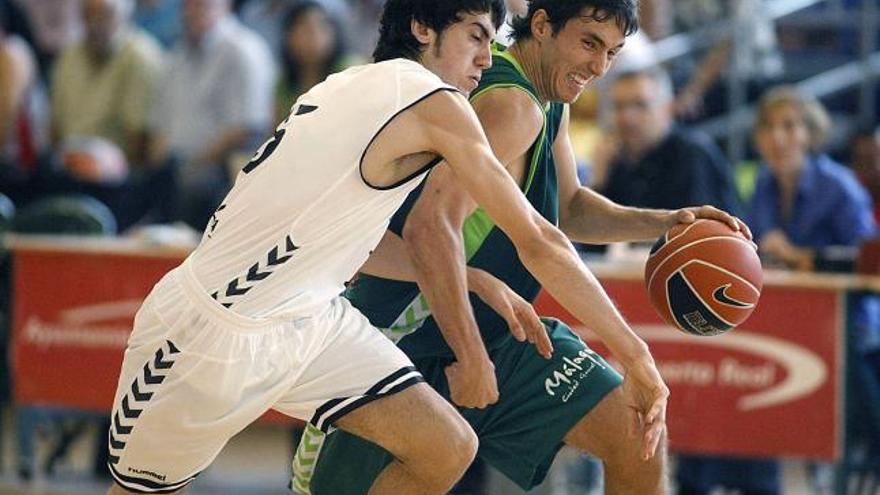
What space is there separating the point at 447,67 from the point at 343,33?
16.0 ft

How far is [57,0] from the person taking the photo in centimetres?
1102

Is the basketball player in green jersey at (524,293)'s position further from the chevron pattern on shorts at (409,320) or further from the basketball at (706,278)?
the basketball at (706,278)

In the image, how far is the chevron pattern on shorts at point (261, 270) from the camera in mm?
4301

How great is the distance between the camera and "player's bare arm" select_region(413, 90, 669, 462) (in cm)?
412

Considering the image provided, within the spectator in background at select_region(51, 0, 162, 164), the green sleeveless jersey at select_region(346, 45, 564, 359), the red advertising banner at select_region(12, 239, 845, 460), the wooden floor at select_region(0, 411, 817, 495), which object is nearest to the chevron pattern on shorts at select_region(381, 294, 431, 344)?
the green sleeveless jersey at select_region(346, 45, 564, 359)

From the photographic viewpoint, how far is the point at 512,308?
4.58 metres

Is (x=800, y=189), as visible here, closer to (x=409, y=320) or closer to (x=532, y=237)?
(x=409, y=320)

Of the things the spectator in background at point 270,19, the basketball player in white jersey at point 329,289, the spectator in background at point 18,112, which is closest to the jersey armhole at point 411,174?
the basketball player in white jersey at point 329,289

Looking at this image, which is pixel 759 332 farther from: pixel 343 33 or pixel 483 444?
pixel 343 33

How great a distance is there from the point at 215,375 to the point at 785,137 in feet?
13.7

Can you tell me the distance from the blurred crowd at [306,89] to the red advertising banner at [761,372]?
17 cm

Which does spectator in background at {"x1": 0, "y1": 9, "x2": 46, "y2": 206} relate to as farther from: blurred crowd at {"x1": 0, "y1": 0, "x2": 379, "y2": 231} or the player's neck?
the player's neck

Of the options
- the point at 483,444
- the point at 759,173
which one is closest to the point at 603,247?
the point at 759,173

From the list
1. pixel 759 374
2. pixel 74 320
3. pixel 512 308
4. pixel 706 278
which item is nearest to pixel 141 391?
pixel 512 308
